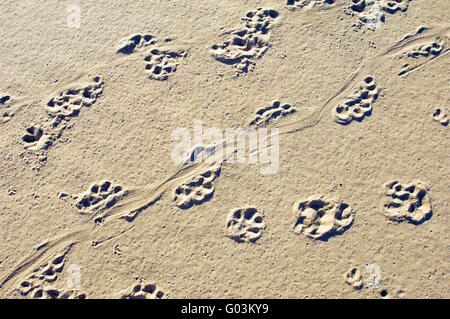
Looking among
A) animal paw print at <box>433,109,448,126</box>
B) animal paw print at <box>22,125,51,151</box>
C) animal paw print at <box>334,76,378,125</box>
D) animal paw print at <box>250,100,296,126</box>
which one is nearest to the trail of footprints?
animal paw print at <box>22,125,51,151</box>

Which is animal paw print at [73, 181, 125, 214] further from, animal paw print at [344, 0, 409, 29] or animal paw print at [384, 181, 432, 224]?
animal paw print at [344, 0, 409, 29]

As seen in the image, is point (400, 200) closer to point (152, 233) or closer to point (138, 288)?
point (152, 233)

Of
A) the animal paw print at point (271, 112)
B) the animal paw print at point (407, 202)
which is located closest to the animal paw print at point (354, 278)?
the animal paw print at point (407, 202)

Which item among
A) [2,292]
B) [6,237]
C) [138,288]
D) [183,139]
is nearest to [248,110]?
[183,139]

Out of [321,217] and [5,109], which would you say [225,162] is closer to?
[321,217]

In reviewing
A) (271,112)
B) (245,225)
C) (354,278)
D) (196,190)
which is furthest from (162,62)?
(354,278)

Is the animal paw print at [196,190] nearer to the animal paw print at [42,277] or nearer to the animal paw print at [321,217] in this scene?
the animal paw print at [321,217]

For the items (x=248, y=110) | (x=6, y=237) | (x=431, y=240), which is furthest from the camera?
(x=248, y=110)
